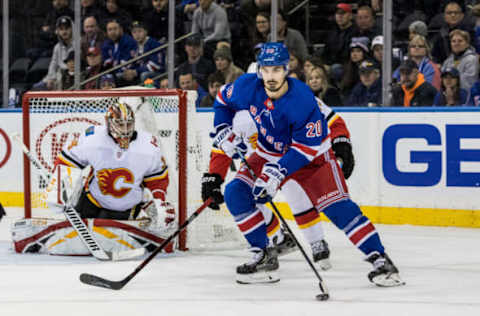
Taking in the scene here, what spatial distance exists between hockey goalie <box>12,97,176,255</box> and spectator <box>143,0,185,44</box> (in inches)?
96.5

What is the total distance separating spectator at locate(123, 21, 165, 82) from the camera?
7910 millimetres

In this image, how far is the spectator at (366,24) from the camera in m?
6.71

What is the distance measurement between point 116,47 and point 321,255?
4254 millimetres

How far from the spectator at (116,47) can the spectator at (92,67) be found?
0.23 feet

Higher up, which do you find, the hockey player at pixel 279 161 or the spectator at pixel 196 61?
the spectator at pixel 196 61

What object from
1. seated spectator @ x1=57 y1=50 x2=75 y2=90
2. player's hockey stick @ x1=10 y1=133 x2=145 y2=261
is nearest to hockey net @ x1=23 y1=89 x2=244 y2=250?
player's hockey stick @ x1=10 y1=133 x2=145 y2=261

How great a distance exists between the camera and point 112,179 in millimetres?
5262

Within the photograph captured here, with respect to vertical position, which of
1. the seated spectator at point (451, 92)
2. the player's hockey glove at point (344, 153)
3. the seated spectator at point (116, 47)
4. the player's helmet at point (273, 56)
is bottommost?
the player's hockey glove at point (344, 153)

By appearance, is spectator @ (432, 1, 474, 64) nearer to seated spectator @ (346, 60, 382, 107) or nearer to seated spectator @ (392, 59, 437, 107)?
seated spectator @ (392, 59, 437, 107)

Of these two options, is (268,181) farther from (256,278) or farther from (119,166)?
(119,166)

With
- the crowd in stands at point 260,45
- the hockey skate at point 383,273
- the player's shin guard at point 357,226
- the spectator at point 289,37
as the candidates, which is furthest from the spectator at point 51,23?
the hockey skate at point 383,273

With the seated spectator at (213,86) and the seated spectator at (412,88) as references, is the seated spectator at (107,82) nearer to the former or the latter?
the seated spectator at (213,86)

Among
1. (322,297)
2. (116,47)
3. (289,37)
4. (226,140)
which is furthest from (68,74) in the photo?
(322,297)

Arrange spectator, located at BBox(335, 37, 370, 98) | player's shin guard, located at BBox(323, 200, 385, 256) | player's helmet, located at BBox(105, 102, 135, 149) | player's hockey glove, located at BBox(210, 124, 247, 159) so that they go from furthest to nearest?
spectator, located at BBox(335, 37, 370, 98)
player's helmet, located at BBox(105, 102, 135, 149)
player's hockey glove, located at BBox(210, 124, 247, 159)
player's shin guard, located at BBox(323, 200, 385, 256)
